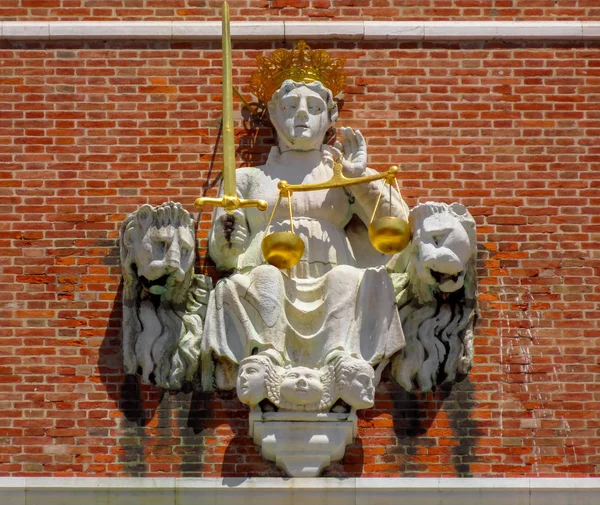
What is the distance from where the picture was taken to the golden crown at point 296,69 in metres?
18.8

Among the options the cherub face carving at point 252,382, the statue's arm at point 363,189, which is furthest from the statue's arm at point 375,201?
the cherub face carving at point 252,382

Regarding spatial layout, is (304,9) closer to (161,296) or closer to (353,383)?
(161,296)

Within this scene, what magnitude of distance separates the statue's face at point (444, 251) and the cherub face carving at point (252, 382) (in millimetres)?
1302

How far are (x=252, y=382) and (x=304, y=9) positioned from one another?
3.20 meters

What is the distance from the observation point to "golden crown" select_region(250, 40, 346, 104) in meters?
18.8

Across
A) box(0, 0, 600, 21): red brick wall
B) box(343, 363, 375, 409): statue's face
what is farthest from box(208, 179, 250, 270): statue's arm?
box(0, 0, 600, 21): red brick wall

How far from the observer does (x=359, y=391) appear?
17.6m

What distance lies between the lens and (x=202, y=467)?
700 inches

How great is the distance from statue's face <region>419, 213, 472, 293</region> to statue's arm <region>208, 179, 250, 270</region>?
4.15 ft

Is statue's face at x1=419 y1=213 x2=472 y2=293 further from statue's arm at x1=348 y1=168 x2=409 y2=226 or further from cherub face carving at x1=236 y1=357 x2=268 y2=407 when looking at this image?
cherub face carving at x1=236 y1=357 x2=268 y2=407

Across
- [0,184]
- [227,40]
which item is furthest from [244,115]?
[0,184]

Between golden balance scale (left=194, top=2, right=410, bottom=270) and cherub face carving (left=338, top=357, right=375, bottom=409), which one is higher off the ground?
golden balance scale (left=194, top=2, right=410, bottom=270)
